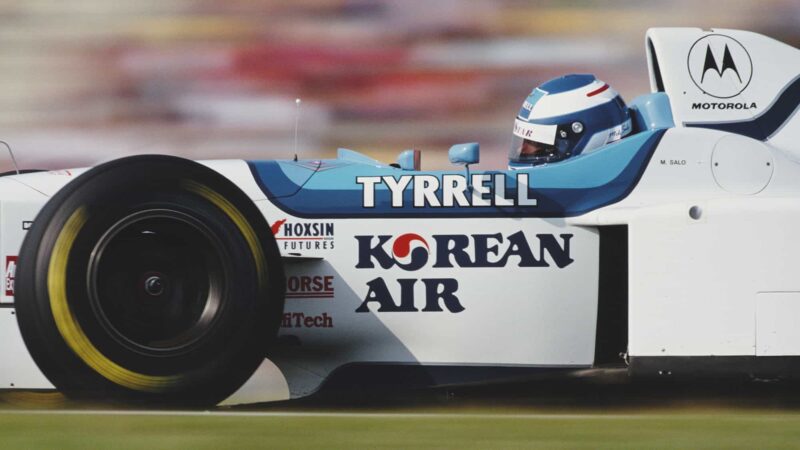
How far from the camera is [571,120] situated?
489cm

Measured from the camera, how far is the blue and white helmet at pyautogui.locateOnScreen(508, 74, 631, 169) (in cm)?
489

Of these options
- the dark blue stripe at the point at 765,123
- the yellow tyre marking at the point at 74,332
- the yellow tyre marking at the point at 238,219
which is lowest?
the yellow tyre marking at the point at 74,332

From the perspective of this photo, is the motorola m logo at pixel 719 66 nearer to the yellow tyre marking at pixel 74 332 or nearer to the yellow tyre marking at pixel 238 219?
the yellow tyre marking at pixel 238 219

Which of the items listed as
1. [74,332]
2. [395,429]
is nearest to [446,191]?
[395,429]

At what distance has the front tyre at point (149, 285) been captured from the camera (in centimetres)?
388

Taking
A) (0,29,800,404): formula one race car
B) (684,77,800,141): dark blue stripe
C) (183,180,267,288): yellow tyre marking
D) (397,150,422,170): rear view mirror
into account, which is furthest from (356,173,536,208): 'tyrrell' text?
(684,77,800,141): dark blue stripe

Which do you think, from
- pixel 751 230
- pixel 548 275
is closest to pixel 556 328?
pixel 548 275

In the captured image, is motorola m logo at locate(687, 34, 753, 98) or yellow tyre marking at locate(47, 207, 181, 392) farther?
motorola m logo at locate(687, 34, 753, 98)

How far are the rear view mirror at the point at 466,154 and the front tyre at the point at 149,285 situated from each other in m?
0.72

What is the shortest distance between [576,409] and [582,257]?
52 cm

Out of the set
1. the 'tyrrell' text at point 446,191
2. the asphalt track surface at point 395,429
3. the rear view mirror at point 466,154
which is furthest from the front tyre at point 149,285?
the rear view mirror at point 466,154

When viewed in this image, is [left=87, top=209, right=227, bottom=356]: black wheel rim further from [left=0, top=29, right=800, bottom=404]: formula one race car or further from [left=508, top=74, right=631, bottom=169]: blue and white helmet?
[left=508, top=74, right=631, bottom=169]: blue and white helmet

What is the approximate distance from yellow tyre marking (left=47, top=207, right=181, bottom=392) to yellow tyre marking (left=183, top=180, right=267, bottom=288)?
38 centimetres

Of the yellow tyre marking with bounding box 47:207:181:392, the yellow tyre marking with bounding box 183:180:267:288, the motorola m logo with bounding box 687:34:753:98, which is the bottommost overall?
the yellow tyre marking with bounding box 47:207:181:392
